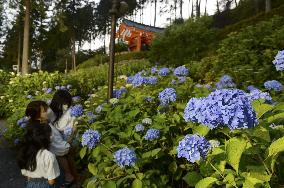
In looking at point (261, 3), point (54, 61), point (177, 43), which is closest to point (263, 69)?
point (177, 43)

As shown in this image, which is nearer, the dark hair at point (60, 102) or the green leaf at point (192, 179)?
the green leaf at point (192, 179)

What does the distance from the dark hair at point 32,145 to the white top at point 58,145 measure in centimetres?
79

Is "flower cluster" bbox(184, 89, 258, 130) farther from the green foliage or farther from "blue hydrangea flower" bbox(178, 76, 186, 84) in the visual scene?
the green foliage

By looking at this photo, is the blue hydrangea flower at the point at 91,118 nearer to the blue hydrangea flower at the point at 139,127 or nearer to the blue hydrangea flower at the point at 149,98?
the blue hydrangea flower at the point at 149,98

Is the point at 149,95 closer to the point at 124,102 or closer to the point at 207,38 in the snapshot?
the point at 124,102

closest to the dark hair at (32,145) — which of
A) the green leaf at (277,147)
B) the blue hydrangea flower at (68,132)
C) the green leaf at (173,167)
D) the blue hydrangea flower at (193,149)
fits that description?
the blue hydrangea flower at (68,132)

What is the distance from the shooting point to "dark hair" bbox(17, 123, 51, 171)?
158 inches

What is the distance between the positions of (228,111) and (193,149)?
1.35ft

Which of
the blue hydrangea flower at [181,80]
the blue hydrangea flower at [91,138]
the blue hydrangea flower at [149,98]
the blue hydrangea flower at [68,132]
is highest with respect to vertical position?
the blue hydrangea flower at [181,80]

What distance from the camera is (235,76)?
25.5 ft

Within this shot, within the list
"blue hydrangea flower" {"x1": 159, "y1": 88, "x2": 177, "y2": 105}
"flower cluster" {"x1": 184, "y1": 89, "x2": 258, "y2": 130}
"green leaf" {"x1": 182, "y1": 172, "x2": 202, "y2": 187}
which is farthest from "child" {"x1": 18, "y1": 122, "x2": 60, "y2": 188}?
"flower cluster" {"x1": 184, "y1": 89, "x2": 258, "y2": 130}

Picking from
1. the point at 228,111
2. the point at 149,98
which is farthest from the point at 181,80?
the point at 228,111

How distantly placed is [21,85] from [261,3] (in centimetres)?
3244

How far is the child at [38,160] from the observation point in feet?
13.2
